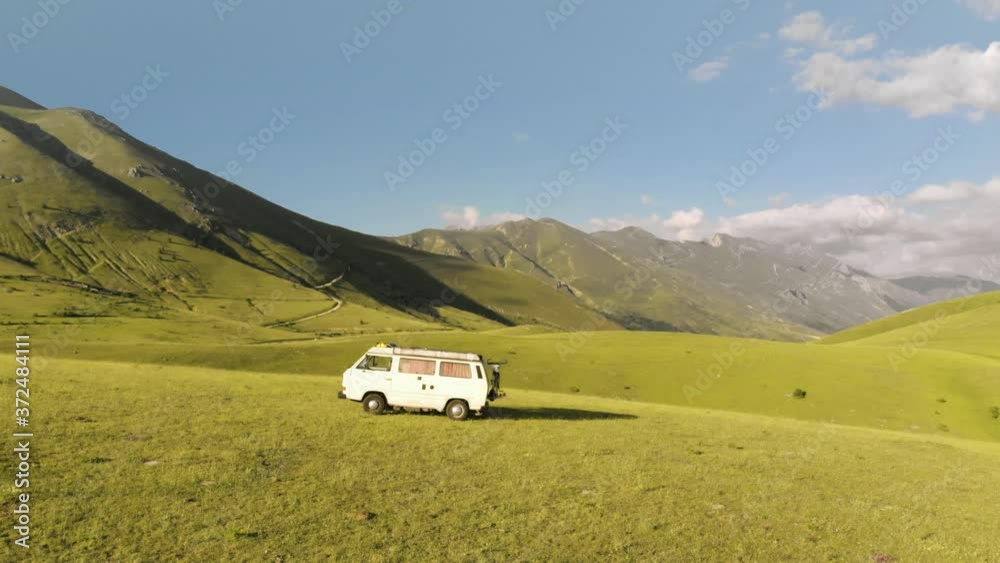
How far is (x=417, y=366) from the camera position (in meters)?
28.7

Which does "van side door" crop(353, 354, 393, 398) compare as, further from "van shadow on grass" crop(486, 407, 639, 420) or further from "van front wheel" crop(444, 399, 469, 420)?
"van shadow on grass" crop(486, 407, 639, 420)

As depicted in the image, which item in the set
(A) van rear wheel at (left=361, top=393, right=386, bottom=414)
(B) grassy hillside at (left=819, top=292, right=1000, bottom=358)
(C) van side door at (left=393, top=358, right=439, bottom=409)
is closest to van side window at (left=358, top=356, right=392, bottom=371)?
(C) van side door at (left=393, top=358, right=439, bottom=409)

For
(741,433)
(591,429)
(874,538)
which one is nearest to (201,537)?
(874,538)

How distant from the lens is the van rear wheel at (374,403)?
1113 inches

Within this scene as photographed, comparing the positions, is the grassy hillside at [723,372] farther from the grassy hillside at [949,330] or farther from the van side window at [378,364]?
the van side window at [378,364]

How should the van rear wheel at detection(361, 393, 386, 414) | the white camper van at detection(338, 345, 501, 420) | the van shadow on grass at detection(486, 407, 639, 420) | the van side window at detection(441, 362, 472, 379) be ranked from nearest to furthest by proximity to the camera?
the van rear wheel at detection(361, 393, 386, 414) < the white camper van at detection(338, 345, 501, 420) < the van side window at detection(441, 362, 472, 379) < the van shadow on grass at detection(486, 407, 639, 420)

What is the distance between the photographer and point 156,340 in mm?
78812

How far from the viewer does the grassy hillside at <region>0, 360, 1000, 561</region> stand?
12.5 meters

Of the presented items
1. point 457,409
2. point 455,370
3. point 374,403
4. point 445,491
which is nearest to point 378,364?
point 374,403

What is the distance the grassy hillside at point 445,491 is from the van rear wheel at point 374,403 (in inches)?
59.9

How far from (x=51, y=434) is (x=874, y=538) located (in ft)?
84.3

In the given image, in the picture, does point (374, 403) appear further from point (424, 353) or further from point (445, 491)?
point (445, 491)

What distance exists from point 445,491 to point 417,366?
12792 mm

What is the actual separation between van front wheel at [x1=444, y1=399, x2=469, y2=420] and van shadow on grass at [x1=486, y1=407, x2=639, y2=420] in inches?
84.7
